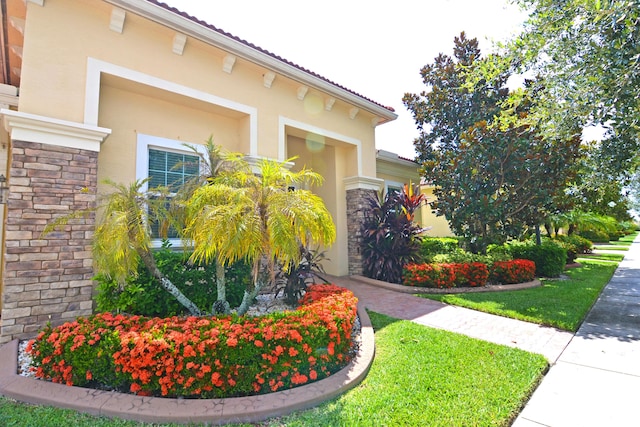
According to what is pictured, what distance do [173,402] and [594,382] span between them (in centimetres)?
474

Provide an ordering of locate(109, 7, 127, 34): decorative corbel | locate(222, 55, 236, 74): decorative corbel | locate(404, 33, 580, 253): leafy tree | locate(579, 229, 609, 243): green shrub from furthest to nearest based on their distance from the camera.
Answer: locate(579, 229, 609, 243): green shrub, locate(404, 33, 580, 253): leafy tree, locate(222, 55, 236, 74): decorative corbel, locate(109, 7, 127, 34): decorative corbel

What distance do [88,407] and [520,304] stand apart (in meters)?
7.90

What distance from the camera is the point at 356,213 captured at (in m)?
10.2

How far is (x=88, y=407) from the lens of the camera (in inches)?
118

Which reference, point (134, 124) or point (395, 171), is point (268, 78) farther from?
point (395, 171)

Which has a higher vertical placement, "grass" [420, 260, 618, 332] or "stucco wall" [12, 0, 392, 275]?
"stucco wall" [12, 0, 392, 275]

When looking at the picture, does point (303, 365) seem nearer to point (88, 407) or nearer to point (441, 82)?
point (88, 407)

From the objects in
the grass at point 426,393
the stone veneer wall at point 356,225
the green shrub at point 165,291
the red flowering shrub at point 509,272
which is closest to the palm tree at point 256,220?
the green shrub at point 165,291

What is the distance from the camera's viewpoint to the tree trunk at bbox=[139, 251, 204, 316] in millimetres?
4605

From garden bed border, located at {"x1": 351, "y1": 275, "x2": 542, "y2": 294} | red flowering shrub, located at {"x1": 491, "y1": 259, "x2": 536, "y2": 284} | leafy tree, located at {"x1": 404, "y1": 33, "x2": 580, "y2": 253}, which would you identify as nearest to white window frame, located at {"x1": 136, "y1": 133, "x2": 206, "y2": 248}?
garden bed border, located at {"x1": 351, "y1": 275, "x2": 542, "y2": 294}

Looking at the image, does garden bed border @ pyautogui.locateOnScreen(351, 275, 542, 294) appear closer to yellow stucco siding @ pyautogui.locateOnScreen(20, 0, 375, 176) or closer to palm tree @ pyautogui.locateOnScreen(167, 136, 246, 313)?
yellow stucco siding @ pyautogui.locateOnScreen(20, 0, 375, 176)

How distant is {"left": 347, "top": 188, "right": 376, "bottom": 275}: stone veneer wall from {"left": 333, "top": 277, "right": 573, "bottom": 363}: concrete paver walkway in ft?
6.15

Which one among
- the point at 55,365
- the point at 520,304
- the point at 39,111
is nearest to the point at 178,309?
the point at 55,365

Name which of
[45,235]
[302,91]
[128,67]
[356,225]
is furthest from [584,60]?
[45,235]
